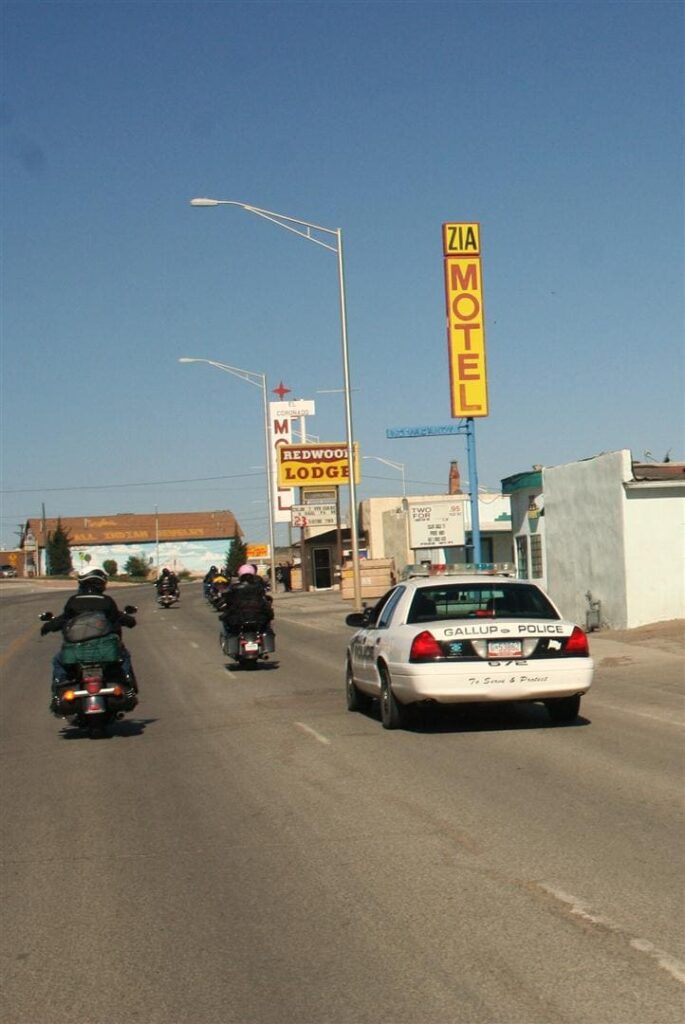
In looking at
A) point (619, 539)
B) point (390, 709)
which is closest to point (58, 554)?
point (619, 539)

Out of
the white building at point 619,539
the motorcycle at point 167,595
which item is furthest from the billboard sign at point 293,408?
the white building at point 619,539

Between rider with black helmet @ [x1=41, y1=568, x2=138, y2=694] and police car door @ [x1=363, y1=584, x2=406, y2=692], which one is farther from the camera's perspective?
police car door @ [x1=363, y1=584, x2=406, y2=692]

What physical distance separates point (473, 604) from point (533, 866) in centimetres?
628

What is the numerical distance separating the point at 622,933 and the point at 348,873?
1856 millimetres

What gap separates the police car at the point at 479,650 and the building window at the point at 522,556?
72.9ft

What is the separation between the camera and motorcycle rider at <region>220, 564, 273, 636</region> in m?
21.5

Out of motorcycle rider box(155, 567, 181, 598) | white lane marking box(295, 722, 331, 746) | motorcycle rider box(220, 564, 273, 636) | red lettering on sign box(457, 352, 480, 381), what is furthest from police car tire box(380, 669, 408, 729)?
motorcycle rider box(155, 567, 181, 598)

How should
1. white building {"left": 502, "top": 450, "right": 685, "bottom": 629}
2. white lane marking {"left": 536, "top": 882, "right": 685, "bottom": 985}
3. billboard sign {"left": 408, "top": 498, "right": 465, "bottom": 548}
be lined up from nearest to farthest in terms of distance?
white lane marking {"left": 536, "top": 882, "right": 685, "bottom": 985}
white building {"left": 502, "top": 450, "right": 685, "bottom": 629}
billboard sign {"left": 408, "top": 498, "right": 465, "bottom": 548}

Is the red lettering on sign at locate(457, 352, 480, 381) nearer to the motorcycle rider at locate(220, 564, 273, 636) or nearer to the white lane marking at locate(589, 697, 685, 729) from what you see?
the motorcycle rider at locate(220, 564, 273, 636)

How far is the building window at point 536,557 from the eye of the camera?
34.4 meters

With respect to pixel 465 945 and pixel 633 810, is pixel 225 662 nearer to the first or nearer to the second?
pixel 633 810

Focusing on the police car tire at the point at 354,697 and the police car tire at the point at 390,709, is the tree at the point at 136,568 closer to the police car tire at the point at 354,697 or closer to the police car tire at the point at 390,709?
the police car tire at the point at 354,697

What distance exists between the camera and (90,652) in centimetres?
1330

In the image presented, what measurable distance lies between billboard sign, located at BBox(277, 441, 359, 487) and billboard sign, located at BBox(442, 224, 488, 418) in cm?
3213
